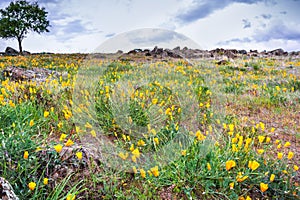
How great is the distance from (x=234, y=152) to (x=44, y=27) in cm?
4925

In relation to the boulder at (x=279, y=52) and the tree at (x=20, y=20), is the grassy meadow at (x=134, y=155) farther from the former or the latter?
the tree at (x=20, y=20)

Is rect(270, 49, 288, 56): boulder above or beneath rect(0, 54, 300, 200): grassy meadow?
above

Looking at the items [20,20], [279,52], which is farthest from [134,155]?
[20,20]

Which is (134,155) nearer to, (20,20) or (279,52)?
(279,52)

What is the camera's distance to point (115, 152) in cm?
393

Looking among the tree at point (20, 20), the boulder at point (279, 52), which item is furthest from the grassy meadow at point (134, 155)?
the tree at point (20, 20)

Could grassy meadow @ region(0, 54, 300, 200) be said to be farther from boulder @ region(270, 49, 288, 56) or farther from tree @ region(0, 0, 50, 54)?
tree @ region(0, 0, 50, 54)

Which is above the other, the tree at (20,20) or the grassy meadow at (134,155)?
the tree at (20,20)

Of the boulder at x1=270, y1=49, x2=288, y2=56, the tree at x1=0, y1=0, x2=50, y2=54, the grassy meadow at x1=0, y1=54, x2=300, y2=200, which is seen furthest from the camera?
the tree at x1=0, y1=0, x2=50, y2=54

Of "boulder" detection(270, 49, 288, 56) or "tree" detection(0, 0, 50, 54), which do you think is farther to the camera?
"tree" detection(0, 0, 50, 54)

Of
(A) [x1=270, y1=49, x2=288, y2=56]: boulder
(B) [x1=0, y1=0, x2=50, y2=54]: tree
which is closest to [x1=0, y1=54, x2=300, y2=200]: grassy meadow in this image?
(A) [x1=270, y1=49, x2=288, y2=56]: boulder

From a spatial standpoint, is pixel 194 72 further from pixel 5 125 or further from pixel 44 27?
pixel 44 27

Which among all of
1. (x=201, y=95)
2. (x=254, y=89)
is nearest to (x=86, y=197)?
(x=201, y=95)

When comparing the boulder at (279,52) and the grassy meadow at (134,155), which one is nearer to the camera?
the grassy meadow at (134,155)
